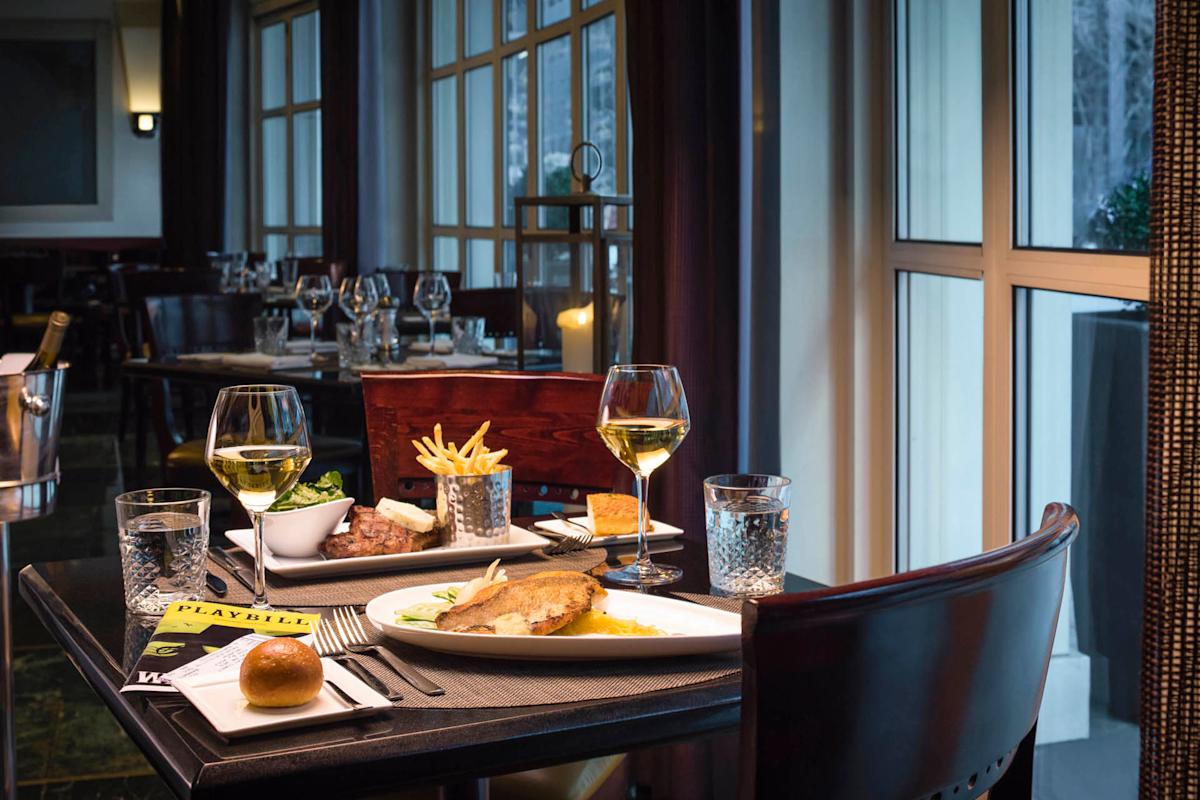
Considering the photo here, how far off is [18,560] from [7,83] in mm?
9473

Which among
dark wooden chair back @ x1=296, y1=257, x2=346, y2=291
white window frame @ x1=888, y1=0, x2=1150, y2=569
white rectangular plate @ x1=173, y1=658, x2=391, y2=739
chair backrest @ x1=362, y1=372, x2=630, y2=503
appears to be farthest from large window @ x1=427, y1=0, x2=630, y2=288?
white rectangular plate @ x1=173, y1=658, x2=391, y2=739

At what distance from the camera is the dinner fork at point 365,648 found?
3.44ft

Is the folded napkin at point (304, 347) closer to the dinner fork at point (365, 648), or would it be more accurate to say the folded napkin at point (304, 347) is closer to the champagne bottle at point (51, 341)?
the champagne bottle at point (51, 341)

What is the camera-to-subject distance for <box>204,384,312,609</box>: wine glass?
1.27m

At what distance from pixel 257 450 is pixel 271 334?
254 cm

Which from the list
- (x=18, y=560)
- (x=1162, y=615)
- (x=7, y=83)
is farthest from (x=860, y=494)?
(x=7, y=83)

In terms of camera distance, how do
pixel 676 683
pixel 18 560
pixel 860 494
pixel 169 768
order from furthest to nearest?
pixel 18 560, pixel 860 494, pixel 676 683, pixel 169 768

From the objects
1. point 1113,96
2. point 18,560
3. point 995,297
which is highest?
point 1113,96

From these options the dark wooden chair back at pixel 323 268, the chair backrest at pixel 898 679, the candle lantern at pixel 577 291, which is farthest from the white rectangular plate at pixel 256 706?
the dark wooden chair back at pixel 323 268

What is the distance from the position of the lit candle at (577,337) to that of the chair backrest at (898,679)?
8.05 ft

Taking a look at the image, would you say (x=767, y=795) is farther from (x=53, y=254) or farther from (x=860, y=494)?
(x=53, y=254)

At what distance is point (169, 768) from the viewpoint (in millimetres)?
904

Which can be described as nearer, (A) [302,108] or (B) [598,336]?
(B) [598,336]

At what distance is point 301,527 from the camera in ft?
4.71
